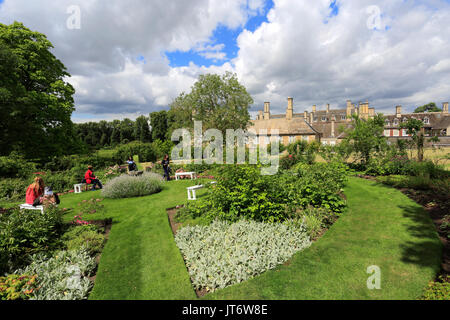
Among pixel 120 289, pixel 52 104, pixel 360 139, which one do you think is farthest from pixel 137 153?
pixel 120 289

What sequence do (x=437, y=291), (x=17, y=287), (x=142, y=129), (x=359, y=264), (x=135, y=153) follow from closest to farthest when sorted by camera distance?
1. (x=437, y=291)
2. (x=17, y=287)
3. (x=359, y=264)
4. (x=135, y=153)
5. (x=142, y=129)

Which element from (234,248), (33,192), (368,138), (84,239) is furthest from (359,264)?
(368,138)

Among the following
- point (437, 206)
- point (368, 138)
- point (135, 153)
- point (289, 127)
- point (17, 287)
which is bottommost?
point (17, 287)

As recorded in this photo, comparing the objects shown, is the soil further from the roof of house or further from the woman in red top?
the roof of house

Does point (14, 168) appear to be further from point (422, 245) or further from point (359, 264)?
point (422, 245)

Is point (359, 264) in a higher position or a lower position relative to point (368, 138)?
lower

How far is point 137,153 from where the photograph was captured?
30.6 meters

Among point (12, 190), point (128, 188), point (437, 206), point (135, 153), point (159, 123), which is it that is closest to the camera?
point (437, 206)

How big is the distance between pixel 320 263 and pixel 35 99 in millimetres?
19819

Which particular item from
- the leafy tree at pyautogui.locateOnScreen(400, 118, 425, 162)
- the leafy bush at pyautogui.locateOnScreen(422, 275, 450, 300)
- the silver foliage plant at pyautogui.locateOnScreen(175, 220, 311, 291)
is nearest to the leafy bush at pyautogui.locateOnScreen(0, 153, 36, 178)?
the silver foliage plant at pyautogui.locateOnScreen(175, 220, 311, 291)

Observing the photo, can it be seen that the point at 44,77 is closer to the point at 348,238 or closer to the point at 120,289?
the point at 120,289

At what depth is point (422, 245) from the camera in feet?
15.6
